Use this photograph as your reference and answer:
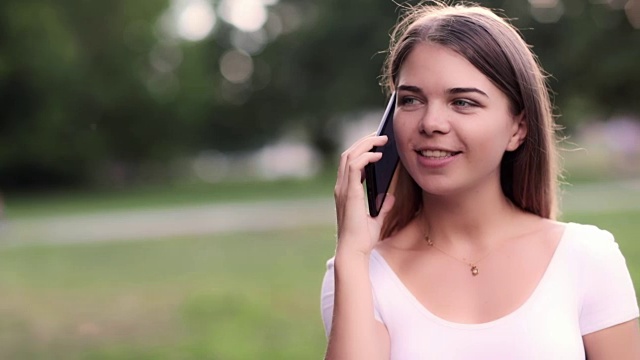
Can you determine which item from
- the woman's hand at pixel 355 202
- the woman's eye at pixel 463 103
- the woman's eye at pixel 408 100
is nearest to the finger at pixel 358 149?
the woman's hand at pixel 355 202

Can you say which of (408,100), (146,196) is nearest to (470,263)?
(408,100)

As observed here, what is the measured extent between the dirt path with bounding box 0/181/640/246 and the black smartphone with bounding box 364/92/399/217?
43.3ft

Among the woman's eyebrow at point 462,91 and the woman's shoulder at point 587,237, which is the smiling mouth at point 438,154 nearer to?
the woman's eyebrow at point 462,91

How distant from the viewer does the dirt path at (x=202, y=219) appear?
56.3 ft

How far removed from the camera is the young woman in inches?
83.8

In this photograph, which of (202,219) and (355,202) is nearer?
(355,202)

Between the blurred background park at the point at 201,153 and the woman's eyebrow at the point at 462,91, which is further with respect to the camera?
the blurred background park at the point at 201,153

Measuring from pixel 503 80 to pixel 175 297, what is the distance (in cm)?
747

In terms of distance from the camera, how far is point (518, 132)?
232 cm

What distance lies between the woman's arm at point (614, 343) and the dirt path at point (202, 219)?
13314 mm

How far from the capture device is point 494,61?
217 cm

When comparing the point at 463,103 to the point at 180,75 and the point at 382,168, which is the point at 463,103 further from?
the point at 180,75

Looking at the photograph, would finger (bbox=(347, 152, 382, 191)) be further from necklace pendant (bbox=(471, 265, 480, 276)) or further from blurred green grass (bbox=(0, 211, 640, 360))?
blurred green grass (bbox=(0, 211, 640, 360))

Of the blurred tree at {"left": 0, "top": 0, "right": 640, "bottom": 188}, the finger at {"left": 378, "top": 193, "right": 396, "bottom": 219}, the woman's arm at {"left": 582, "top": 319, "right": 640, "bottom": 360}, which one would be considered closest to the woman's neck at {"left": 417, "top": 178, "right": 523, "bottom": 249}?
the finger at {"left": 378, "top": 193, "right": 396, "bottom": 219}
